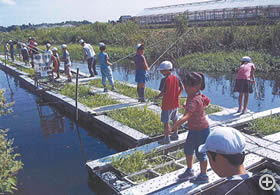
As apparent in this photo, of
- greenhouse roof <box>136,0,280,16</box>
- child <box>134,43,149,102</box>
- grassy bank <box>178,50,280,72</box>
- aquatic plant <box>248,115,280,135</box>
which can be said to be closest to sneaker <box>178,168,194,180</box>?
aquatic plant <box>248,115,280,135</box>

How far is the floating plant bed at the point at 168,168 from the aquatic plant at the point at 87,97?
4.22 metres

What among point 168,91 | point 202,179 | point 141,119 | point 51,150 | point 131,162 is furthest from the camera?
point 141,119

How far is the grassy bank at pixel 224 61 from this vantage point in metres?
15.5

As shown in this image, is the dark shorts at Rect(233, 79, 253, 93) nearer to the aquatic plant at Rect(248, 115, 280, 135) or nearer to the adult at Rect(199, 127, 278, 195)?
the aquatic plant at Rect(248, 115, 280, 135)

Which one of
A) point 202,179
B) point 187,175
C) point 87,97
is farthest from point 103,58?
point 202,179

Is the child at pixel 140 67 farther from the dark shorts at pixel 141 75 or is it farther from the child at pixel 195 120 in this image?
the child at pixel 195 120

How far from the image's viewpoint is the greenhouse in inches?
1068

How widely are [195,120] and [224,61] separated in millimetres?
13465

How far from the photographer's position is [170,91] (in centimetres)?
528

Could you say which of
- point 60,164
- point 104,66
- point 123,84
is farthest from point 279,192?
point 123,84

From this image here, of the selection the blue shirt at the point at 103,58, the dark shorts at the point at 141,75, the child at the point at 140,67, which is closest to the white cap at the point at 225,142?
the child at the point at 140,67

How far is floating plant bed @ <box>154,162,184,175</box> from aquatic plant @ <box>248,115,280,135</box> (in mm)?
2343

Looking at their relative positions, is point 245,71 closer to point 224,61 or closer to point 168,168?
point 168,168

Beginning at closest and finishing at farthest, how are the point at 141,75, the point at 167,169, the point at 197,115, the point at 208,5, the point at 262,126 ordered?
the point at 197,115 → the point at 167,169 → the point at 262,126 → the point at 141,75 → the point at 208,5
